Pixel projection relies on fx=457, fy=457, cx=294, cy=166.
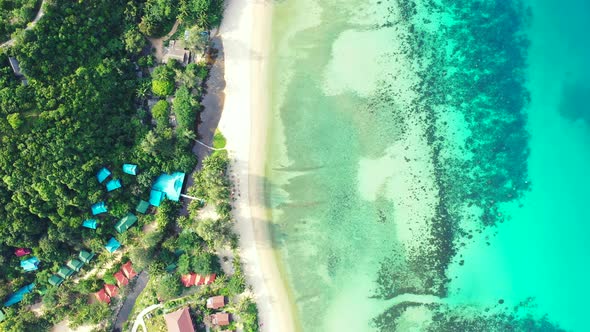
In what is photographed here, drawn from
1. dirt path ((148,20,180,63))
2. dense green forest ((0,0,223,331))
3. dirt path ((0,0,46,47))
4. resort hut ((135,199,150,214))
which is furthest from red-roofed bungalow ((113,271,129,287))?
dirt path ((0,0,46,47))

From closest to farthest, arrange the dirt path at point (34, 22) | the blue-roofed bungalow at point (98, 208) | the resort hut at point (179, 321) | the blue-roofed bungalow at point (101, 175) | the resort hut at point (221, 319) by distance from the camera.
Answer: the dirt path at point (34, 22) → the blue-roofed bungalow at point (101, 175) → the blue-roofed bungalow at point (98, 208) → the resort hut at point (179, 321) → the resort hut at point (221, 319)

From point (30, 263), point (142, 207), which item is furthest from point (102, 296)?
point (142, 207)

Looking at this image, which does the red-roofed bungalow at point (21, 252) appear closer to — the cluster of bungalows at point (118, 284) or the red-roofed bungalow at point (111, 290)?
the cluster of bungalows at point (118, 284)

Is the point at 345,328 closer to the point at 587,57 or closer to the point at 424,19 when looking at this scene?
the point at 424,19

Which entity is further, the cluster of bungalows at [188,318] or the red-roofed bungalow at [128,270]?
the red-roofed bungalow at [128,270]

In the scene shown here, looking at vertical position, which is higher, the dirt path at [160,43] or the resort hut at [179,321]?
the dirt path at [160,43]

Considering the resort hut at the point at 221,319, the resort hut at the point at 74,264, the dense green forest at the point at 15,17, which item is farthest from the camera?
the resort hut at the point at 221,319

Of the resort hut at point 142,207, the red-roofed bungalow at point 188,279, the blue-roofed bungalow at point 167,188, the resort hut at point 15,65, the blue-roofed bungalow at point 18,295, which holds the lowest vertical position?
the blue-roofed bungalow at point 18,295

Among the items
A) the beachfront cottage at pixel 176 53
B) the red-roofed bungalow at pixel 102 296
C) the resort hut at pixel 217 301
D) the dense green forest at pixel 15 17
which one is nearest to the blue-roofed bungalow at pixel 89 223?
the red-roofed bungalow at pixel 102 296

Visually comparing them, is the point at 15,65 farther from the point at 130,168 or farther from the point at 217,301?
the point at 217,301
